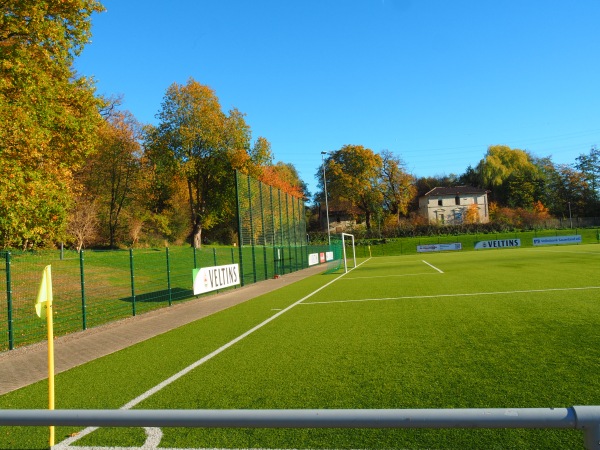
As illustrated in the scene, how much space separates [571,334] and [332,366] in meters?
3.76

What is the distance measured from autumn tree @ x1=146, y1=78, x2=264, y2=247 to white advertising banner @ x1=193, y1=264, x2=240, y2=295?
25189 mm

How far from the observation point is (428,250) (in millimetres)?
55031

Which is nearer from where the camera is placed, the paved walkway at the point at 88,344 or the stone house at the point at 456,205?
the paved walkway at the point at 88,344

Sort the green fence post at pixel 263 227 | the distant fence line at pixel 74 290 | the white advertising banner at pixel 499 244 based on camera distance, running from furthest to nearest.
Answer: the white advertising banner at pixel 499 244, the green fence post at pixel 263 227, the distant fence line at pixel 74 290

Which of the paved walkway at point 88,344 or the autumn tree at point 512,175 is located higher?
the autumn tree at point 512,175

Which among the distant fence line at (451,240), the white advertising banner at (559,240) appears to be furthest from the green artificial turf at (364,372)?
the white advertising banner at (559,240)

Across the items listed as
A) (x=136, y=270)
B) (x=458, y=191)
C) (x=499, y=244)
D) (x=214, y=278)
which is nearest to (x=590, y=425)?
(x=136, y=270)

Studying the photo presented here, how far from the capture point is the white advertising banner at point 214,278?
51.1 feet

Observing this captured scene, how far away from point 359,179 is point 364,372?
69.9 metres

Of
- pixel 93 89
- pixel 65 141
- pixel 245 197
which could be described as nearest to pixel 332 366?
pixel 65 141

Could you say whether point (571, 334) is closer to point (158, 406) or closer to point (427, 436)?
point (427, 436)

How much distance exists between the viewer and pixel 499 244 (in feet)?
180

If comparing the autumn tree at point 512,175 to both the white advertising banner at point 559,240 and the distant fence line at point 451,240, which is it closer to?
the distant fence line at point 451,240

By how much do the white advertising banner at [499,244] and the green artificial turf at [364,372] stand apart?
154ft
